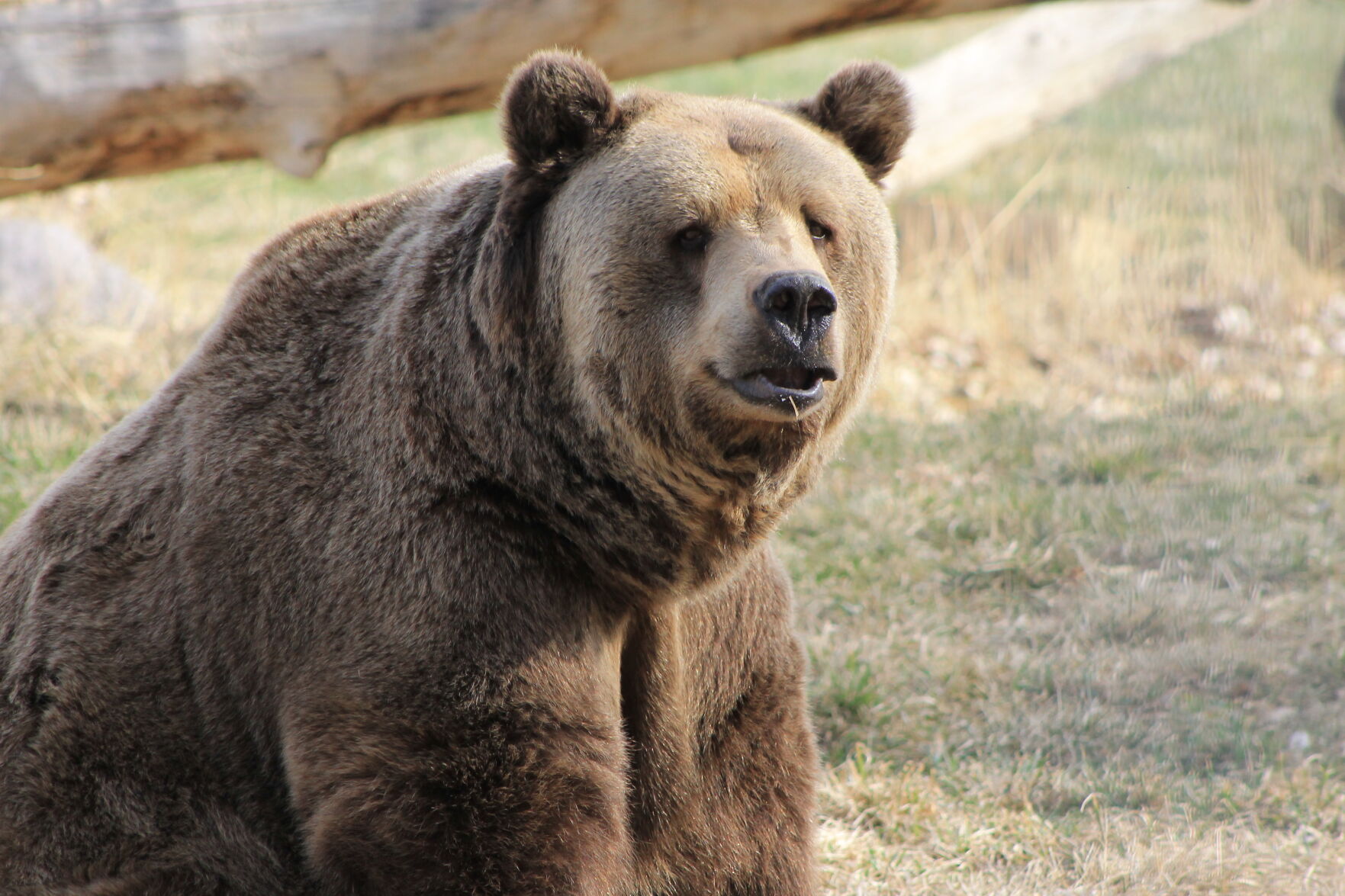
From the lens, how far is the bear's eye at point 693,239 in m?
3.14

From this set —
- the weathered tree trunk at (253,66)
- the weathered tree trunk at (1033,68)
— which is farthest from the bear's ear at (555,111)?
the weathered tree trunk at (1033,68)

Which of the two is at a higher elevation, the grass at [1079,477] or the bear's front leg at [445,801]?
the bear's front leg at [445,801]

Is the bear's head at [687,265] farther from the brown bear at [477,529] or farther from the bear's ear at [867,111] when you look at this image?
the bear's ear at [867,111]

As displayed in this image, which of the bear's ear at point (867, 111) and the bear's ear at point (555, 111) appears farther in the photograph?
the bear's ear at point (867, 111)

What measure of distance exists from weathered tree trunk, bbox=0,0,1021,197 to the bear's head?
134 inches

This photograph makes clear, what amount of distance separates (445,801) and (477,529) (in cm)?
62

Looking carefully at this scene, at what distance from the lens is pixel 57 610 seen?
3412 mm

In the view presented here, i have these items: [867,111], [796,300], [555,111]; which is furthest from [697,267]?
[867,111]

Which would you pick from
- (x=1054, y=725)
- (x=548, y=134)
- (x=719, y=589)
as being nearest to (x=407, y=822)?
(x=719, y=589)

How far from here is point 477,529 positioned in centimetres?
315

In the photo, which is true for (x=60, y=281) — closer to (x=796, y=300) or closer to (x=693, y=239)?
(x=693, y=239)

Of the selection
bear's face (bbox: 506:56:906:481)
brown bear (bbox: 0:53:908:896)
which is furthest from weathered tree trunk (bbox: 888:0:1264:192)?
brown bear (bbox: 0:53:908:896)

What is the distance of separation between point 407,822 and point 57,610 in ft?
3.73

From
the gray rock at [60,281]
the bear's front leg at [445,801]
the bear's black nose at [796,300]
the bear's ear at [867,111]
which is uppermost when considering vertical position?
the bear's ear at [867,111]
